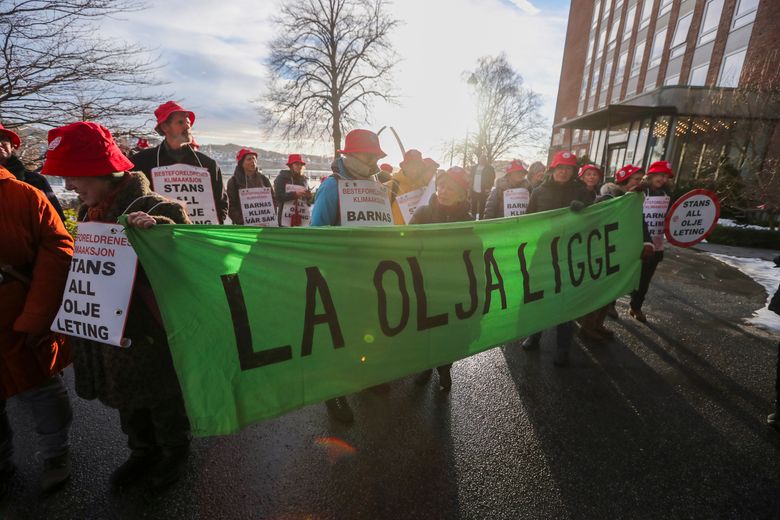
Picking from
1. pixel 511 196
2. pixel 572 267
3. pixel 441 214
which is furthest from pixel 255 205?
pixel 572 267

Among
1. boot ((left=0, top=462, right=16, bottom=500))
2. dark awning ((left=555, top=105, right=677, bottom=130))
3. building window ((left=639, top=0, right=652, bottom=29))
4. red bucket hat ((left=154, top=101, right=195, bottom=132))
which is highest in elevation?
building window ((left=639, top=0, right=652, bottom=29))

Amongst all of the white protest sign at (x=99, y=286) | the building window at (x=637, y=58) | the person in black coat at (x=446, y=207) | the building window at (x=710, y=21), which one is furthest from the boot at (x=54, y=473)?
the building window at (x=637, y=58)

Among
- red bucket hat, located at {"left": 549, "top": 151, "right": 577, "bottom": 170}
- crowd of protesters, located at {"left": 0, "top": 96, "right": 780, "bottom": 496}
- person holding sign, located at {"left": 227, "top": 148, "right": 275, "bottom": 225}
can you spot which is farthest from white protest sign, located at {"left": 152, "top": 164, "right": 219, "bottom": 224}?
red bucket hat, located at {"left": 549, "top": 151, "right": 577, "bottom": 170}

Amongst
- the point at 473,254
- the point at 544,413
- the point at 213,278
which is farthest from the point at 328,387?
the point at 544,413

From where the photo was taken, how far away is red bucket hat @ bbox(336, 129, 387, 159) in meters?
3.04

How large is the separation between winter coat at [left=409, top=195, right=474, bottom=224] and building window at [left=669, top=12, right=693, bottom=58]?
86.8 feet

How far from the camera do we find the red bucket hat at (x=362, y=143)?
3.04 metres

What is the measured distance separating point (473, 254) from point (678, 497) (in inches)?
78.1

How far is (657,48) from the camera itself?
77.8 ft

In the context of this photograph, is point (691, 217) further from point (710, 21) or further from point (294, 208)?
point (710, 21)

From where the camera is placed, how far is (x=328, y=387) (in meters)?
2.11

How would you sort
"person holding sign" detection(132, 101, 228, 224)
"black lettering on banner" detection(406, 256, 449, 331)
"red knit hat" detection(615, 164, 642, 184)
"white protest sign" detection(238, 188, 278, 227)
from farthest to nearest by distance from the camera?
"white protest sign" detection(238, 188, 278, 227) → "red knit hat" detection(615, 164, 642, 184) → "person holding sign" detection(132, 101, 228, 224) → "black lettering on banner" detection(406, 256, 449, 331)

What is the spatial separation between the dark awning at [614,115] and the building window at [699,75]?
4320mm

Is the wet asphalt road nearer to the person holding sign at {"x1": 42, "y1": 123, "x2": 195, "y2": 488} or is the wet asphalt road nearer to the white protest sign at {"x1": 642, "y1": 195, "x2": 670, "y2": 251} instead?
the person holding sign at {"x1": 42, "y1": 123, "x2": 195, "y2": 488}
